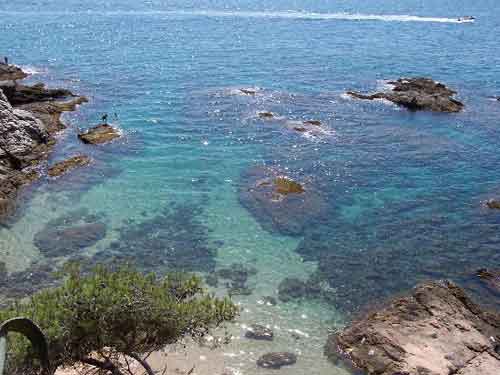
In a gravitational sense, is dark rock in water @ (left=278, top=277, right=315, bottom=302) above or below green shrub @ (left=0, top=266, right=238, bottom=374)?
below

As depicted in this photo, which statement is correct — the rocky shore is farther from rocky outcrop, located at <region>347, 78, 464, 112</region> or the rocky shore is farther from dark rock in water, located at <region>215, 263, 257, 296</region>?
rocky outcrop, located at <region>347, 78, 464, 112</region>

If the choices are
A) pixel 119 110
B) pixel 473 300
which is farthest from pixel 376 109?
pixel 473 300

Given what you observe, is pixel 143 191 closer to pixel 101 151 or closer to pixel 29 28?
pixel 101 151

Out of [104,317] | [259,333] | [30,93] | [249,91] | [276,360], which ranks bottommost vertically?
[276,360]

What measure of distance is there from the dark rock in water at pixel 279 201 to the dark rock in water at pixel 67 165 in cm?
1587

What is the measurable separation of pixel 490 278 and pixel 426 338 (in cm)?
901

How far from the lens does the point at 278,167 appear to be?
47906mm

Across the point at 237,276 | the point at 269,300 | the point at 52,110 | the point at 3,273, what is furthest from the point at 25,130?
the point at 269,300

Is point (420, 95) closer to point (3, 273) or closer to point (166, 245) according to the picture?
point (166, 245)

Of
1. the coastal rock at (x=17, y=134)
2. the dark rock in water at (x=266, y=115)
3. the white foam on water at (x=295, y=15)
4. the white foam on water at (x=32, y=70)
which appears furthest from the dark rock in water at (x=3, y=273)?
the white foam on water at (x=295, y=15)

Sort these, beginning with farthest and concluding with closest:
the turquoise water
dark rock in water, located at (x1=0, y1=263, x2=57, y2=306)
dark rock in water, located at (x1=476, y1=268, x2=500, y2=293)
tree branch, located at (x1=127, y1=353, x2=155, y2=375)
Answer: the turquoise water, dark rock in water, located at (x1=476, y1=268, x2=500, y2=293), dark rock in water, located at (x1=0, y1=263, x2=57, y2=306), tree branch, located at (x1=127, y1=353, x2=155, y2=375)

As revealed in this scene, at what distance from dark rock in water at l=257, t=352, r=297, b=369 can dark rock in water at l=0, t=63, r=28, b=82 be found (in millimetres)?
63086

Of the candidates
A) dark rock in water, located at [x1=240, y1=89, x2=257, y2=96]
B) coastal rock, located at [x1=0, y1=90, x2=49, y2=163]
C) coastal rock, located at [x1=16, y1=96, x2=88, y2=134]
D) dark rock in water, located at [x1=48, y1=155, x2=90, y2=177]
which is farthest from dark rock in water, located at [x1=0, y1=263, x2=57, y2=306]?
dark rock in water, located at [x1=240, y1=89, x2=257, y2=96]

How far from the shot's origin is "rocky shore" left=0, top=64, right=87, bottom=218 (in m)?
43.0
